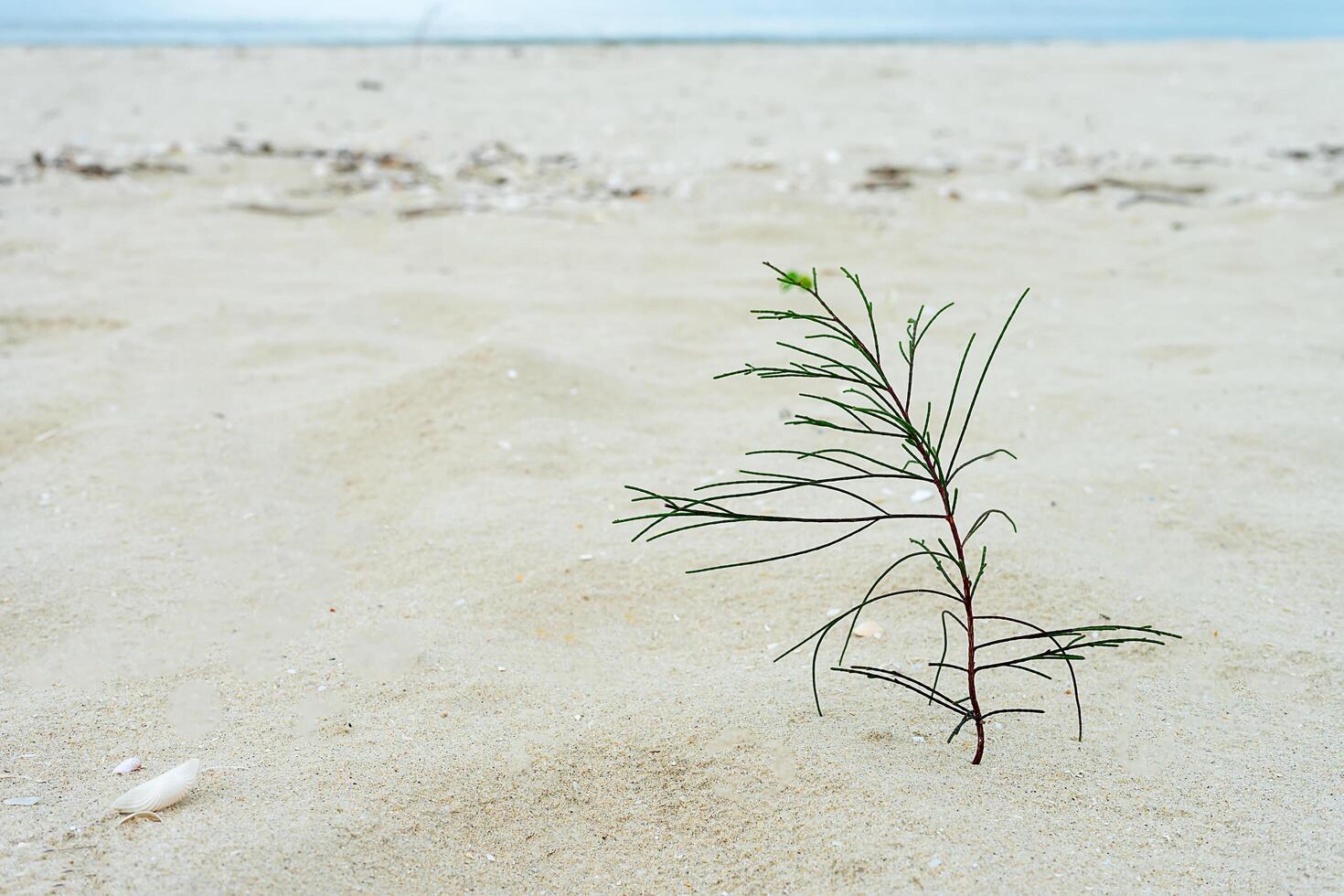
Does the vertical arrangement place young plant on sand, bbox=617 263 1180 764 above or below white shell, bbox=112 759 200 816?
above

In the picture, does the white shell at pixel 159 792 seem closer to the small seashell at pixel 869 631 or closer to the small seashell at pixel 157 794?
the small seashell at pixel 157 794

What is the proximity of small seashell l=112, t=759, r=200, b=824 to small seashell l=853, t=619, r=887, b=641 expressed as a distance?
3.66 feet

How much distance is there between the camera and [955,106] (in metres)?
7.67

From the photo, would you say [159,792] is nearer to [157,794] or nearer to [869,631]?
[157,794]

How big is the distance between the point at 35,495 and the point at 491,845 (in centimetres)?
159

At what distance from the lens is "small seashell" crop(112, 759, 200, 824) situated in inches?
57.2

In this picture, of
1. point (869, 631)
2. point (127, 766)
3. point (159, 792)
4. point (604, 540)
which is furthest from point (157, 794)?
point (869, 631)

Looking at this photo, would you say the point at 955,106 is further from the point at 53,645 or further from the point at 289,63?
the point at 53,645

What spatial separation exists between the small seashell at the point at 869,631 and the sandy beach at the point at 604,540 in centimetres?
5

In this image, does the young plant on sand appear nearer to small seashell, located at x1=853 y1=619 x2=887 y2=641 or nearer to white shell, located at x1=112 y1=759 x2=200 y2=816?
small seashell, located at x1=853 y1=619 x2=887 y2=641

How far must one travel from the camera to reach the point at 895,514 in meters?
1.85

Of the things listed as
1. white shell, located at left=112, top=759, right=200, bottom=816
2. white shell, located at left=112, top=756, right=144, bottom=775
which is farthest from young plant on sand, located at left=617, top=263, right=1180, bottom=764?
white shell, located at left=112, top=756, right=144, bottom=775

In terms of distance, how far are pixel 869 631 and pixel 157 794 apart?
1.18m

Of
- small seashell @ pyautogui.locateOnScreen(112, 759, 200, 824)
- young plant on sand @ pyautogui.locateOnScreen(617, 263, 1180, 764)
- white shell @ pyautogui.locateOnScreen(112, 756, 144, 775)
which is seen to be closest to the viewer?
young plant on sand @ pyautogui.locateOnScreen(617, 263, 1180, 764)
